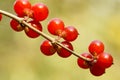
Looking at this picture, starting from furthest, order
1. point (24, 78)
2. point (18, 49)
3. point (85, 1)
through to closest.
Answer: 1. point (85, 1)
2. point (18, 49)
3. point (24, 78)

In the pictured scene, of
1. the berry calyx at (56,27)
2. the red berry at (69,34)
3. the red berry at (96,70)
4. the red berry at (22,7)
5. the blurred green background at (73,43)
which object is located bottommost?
the blurred green background at (73,43)

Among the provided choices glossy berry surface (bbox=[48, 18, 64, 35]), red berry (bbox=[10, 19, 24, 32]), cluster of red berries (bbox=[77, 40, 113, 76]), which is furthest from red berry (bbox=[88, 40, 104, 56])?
red berry (bbox=[10, 19, 24, 32])

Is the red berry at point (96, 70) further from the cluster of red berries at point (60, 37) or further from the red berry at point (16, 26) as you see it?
the red berry at point (16, 26)

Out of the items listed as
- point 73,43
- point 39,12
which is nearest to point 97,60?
point 39,12

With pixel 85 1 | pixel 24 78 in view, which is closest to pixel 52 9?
pixel 85 1

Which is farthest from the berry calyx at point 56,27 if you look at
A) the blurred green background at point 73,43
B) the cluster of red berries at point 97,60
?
the blurred green background at point 73,43

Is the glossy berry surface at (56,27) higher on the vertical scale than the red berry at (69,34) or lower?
higher

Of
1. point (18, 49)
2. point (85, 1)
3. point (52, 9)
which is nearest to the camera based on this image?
point (18, 49)

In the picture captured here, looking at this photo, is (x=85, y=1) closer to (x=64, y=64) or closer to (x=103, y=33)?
(x=103, y=33)
